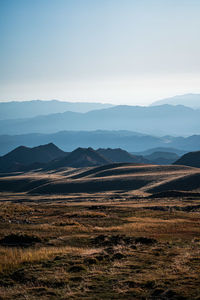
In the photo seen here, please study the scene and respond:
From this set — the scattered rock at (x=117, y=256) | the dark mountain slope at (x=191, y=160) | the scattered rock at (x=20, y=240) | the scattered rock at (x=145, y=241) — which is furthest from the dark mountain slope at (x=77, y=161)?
the scattered rock at (x=117, y=256)

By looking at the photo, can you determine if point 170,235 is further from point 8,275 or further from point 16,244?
point 8,275

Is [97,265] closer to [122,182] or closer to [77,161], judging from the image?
[122,182]

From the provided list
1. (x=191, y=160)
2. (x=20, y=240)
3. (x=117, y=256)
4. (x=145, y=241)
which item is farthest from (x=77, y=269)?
(x=191, y=160)

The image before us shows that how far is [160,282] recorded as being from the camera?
1105 cm

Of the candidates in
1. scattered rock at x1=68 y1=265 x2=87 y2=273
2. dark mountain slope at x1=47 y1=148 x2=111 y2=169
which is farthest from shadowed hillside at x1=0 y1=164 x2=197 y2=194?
scattered rock at x1=68 y1=265 x2=87 y2=273

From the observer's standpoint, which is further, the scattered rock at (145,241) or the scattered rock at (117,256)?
the scattered rock at (145,241)

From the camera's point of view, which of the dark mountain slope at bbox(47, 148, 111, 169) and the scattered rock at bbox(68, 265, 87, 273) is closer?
the scattered rock at bbox(68, 265, 87, 273)

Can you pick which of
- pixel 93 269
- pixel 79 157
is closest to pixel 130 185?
pixel 93 269

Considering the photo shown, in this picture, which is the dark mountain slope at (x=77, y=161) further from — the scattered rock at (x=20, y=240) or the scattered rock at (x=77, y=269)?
the scattered rock at (x=77, y=269)

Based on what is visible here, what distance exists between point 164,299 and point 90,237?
10215mm

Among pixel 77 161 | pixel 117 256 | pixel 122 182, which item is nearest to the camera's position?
pixel 117 256

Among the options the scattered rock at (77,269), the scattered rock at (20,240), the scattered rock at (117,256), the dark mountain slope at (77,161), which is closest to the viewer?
the scattered rock at (77,269)

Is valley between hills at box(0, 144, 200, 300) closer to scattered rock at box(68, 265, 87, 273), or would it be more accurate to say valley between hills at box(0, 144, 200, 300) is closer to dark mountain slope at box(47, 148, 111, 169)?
scattered rock at box(68, 265, 87, 273)

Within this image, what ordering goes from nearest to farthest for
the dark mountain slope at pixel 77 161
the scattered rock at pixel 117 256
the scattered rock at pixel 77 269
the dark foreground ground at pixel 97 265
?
the dark foreground ground at pixel 97 265
the scattered rock at pixel 77 269
the scattered rock at pixel 117 256
the dark mountain slope at pixel 77 161
